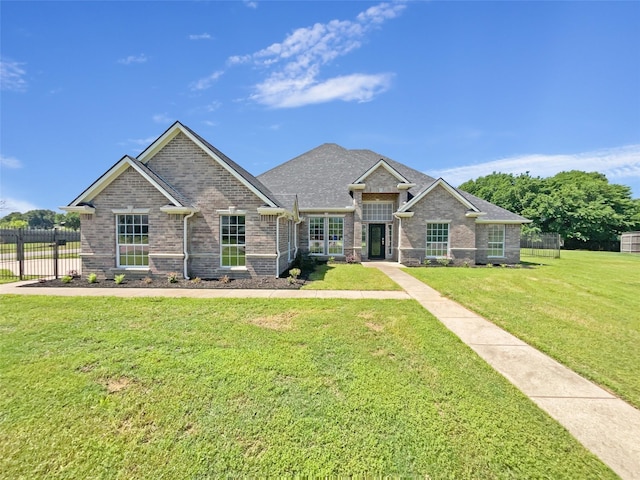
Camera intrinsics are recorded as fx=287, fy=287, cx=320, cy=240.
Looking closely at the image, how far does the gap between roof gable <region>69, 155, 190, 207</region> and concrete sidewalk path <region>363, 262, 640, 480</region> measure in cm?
1124

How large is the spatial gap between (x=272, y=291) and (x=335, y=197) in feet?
39.4

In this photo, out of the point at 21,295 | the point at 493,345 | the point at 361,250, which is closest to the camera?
the point at 493,345

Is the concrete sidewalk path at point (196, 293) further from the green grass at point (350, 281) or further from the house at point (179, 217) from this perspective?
the house at point (179, 217)

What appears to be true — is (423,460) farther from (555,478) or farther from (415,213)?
(415,213)

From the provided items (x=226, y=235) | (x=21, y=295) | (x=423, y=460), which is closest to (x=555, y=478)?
(x=423, y=460)

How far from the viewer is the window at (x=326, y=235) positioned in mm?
20203

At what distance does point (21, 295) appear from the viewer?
9.26 meters

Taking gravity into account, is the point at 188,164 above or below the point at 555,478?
above

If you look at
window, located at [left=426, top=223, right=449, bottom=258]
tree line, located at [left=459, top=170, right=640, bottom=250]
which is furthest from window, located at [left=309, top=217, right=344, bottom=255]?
tree line, located at [left=459, top=170, right=640, bottom=250]

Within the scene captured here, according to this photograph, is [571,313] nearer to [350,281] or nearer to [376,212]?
[350,281]

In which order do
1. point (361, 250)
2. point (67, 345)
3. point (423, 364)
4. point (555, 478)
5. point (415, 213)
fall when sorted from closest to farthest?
point (555, 478) → point (423, 364) → point (67, 345) → point (415, 213) → point (361, 250)

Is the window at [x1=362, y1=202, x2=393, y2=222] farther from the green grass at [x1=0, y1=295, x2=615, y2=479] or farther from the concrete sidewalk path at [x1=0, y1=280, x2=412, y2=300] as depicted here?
the green grass at [x1=0, y1=295, x2=615, y2=479]

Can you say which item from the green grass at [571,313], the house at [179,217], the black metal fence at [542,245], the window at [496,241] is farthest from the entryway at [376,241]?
the black metal fence at [542,245]

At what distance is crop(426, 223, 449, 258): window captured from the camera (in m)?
18.9
